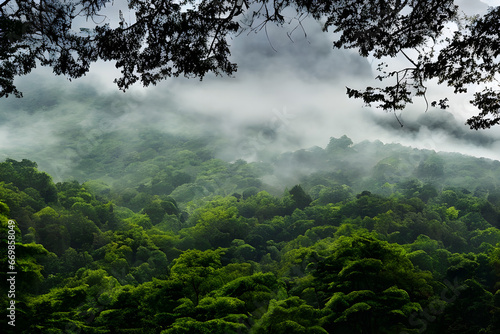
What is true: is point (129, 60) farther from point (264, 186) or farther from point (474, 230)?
point (264, 186)

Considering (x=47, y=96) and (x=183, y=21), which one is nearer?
(x=183, y=21)

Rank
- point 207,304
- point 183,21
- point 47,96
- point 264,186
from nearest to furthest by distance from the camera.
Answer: point 183,21
point 207,304
point 264,186
point 47,96

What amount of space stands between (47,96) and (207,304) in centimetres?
18401

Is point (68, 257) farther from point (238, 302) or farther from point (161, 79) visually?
point (161, 79)

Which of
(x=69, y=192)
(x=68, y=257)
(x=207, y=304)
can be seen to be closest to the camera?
(x=207, y=304)

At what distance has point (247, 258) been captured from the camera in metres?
50.2

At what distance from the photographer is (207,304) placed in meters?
18.7

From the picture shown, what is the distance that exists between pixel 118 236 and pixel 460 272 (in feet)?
116

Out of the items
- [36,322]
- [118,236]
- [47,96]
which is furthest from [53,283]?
[47,96]

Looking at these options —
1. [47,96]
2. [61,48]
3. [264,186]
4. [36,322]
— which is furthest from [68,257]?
[47,96]

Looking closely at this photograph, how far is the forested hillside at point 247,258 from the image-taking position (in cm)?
1920

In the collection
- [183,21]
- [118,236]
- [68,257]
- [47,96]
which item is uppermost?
[47,96]

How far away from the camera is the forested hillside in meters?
19.2

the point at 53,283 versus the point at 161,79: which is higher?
the point at 53,283
